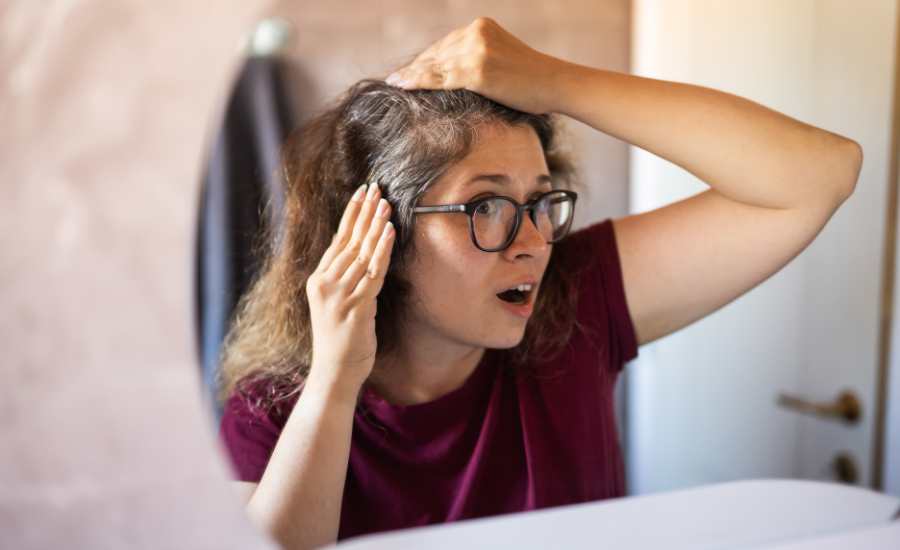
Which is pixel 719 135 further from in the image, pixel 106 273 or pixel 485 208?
pixel 106 273

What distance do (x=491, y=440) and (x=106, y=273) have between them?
0.96ft

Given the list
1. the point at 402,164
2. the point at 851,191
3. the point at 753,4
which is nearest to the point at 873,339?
the point at 851,191

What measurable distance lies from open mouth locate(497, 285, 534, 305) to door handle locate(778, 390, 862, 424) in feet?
0.72

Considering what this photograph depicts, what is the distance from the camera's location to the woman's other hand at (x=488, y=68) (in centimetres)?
41

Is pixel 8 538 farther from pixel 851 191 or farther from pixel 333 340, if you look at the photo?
pixel 851 191

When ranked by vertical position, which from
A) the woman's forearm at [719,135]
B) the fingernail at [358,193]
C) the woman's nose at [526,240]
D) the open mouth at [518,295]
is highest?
the woman's forearm at [719,135]

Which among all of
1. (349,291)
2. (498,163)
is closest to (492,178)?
(498,163)

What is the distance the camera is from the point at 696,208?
499mm

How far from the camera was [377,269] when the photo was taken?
412 mm

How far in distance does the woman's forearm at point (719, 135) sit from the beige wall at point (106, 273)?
22cm

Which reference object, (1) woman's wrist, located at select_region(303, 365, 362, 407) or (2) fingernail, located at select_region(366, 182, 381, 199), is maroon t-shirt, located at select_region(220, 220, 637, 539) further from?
(2) fingernail, located at select_region(366, 182, 381, 199)

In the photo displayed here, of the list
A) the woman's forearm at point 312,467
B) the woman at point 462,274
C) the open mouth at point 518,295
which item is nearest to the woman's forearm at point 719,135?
the woman at point 462,274

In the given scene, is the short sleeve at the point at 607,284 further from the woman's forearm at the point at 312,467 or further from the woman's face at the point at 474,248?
the woman's forearm at the point at 312,467

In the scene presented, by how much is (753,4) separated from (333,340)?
0.37 metres
